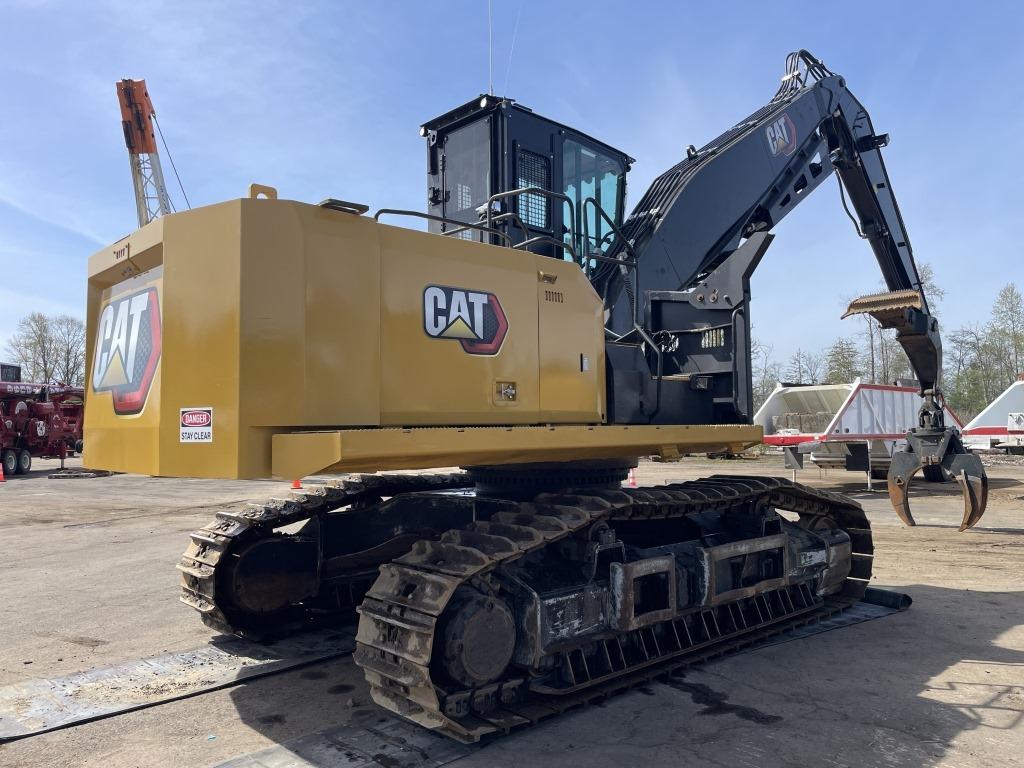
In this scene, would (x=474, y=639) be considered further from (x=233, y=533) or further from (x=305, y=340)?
(x=233, y=533)

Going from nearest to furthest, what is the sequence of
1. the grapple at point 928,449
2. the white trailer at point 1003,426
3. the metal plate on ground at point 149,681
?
the metal plate on ground at point 149,681 < the grapple at point 928,449 < the white trailer at point 1003,426

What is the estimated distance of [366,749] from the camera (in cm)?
371

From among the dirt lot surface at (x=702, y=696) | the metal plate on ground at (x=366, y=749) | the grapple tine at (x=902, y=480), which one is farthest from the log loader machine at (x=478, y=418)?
the grapple tine at (x=902, y=480)

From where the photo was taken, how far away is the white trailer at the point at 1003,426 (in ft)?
69.0

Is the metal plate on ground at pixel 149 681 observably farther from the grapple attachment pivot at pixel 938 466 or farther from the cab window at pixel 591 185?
the grapple attachment pivot at pixel 938 466

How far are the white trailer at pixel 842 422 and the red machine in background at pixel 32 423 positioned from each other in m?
19.9

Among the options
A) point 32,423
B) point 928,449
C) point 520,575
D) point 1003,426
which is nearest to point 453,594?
point 520,575

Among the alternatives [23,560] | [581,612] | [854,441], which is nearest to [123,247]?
[581,612]

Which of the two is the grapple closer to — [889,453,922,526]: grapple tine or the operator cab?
[889,453,922,526]: grapple tine

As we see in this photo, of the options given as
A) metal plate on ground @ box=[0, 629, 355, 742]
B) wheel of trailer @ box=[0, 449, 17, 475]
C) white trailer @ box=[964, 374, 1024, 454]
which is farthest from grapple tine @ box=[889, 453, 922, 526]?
wheel of trailer @ box=[0, 449, 17, 475]

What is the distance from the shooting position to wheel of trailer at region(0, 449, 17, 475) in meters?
22.9

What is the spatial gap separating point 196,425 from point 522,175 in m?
3.05

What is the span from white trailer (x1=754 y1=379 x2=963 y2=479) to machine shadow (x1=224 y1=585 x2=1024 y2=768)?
8796mm

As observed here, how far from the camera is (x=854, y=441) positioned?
14.4 meters
